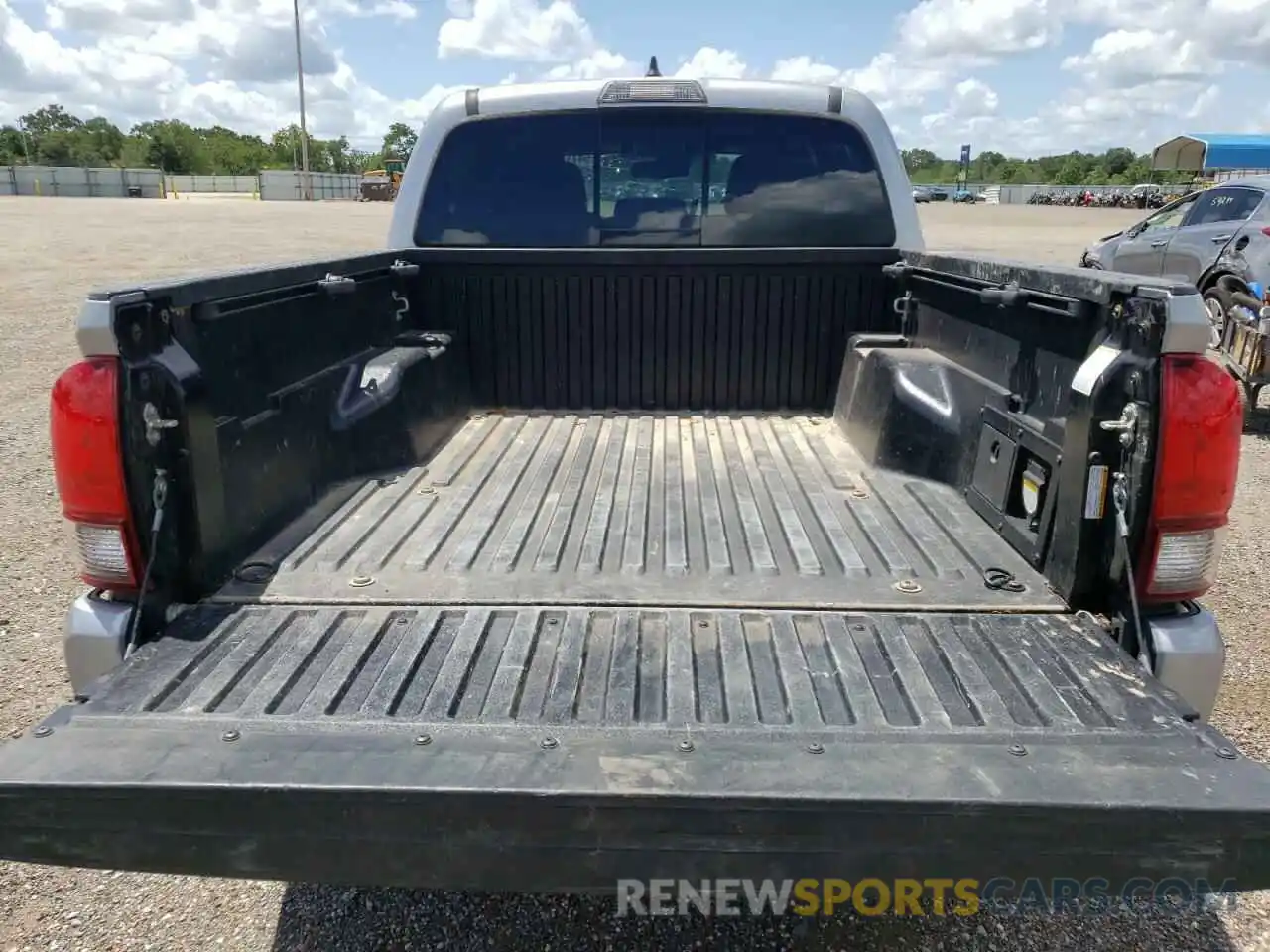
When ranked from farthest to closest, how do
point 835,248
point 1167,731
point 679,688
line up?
point 835,248 → point 679,688 → point 1167,731

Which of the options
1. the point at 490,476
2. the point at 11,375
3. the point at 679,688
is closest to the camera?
the point at 679,688

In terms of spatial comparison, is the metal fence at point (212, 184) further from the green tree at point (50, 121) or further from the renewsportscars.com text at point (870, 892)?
the renewsportscars.com text at point (870, 892)

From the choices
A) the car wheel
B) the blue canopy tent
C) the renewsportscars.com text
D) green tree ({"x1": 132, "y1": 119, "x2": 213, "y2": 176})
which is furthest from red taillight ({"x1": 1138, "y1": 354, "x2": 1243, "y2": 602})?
green tree ({"x1": 132, "y1": 119, "x2": 213, "y2": 176})

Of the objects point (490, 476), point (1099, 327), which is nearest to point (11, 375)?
point (490, 476)

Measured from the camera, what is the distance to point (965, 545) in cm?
264

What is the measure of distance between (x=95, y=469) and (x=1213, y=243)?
11474mm

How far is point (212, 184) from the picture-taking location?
84.4m

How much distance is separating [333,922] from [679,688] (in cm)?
126

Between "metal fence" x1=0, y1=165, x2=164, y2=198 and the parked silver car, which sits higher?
"metal fence" x1=0, y1=165, x2=164, y2=198

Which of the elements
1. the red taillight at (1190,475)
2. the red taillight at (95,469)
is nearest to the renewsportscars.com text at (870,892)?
the red taillight at (1190,475)

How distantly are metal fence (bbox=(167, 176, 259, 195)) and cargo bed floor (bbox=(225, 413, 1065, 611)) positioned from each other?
90.1 metres

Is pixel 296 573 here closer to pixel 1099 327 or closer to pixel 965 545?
pixel 965 545

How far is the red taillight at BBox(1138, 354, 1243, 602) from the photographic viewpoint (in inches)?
76.7

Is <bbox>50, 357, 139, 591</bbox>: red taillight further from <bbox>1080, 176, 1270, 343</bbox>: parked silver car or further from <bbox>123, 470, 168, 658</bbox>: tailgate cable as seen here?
<bbox>1080, 176, 1270, 343</bbox>: parked silver car
